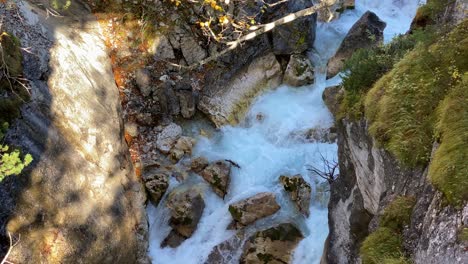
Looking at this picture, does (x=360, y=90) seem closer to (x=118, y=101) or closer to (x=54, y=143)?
(x=54, y=143)

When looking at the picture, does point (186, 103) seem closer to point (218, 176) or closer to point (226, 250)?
point (218, 176)

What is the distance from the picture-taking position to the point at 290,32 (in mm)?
13891

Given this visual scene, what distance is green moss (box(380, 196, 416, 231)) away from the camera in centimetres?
478

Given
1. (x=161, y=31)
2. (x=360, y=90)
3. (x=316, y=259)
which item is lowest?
(x=316, y=259)

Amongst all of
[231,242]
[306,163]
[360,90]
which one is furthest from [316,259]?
[360,90]

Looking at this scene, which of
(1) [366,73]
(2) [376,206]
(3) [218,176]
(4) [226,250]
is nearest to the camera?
(2) [376,206]

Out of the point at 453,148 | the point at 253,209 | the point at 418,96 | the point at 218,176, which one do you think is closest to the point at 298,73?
the point at 218,176

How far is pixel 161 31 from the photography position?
1316cm

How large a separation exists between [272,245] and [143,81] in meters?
6.76

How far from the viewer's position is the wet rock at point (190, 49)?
516 inches

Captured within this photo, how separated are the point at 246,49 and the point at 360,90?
7087 millimetres

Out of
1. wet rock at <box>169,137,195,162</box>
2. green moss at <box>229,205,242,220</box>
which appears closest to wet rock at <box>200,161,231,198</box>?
green moss at <box>229,205,242,220</box>

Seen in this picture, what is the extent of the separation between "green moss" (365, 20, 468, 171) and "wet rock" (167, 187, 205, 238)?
6.15 meters

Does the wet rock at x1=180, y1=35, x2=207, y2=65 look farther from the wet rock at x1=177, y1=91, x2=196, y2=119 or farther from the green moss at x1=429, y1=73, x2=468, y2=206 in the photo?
the green moss at x1=429, y1=73, x2=468, y2=206
